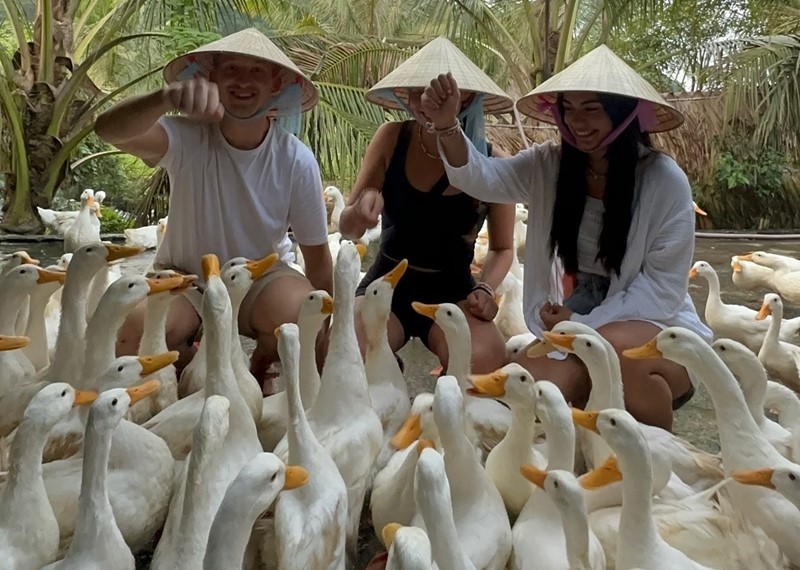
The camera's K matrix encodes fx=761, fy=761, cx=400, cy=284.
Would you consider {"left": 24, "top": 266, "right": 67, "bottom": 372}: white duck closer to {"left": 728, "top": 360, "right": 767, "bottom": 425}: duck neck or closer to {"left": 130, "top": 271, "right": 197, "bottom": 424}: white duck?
{"left": 130, "top": 271, "right": 197, "bottom": 424}: white duck

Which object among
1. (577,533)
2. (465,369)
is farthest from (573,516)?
(465,369)

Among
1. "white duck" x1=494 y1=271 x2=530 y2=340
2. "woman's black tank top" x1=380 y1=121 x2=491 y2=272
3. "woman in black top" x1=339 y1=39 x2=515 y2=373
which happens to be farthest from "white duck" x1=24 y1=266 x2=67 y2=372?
"white duck" x1=494 y1=271 x2=530 y2=340

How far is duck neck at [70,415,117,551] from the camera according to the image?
149cm

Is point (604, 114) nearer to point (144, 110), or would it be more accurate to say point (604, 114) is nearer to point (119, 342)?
point (144, 110)

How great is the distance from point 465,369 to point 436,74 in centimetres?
109

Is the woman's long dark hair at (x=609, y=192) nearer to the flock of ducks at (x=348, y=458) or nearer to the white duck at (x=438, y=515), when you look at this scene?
the flock of ducks at (x=348, y=458)

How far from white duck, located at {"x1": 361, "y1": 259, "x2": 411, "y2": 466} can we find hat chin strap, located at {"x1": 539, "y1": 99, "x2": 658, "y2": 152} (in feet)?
2.25

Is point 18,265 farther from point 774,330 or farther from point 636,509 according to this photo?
point 774,330

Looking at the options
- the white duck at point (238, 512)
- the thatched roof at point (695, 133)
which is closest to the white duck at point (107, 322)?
the white duck at point (238, 512)

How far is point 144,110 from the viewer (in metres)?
2.27

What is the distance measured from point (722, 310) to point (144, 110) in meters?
2.98

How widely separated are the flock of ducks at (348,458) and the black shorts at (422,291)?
1.49 ft

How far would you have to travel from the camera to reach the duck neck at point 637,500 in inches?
61.4

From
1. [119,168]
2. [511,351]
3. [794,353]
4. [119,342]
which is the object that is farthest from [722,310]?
[119,168]
